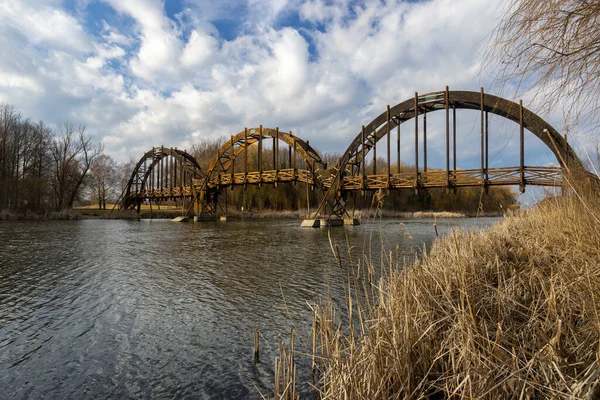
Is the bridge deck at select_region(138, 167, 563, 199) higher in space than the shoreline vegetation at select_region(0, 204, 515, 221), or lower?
higher

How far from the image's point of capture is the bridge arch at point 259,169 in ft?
95.8

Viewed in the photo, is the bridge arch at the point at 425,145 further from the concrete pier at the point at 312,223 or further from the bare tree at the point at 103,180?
the bare tree at the point at 103,180

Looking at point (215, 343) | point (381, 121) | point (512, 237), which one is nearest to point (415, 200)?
point (381, 121)

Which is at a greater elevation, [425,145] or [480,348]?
[425,145]

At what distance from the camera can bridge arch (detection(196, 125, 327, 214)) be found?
95.8 ft

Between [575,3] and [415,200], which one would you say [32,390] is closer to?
[575,3]

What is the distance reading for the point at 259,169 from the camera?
112 ft

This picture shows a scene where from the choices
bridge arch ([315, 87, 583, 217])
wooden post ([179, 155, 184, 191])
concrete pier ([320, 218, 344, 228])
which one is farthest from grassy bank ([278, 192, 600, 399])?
wooden post ([179, 155, 184, 191])

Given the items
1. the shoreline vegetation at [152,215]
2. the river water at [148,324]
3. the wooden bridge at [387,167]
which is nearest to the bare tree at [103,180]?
the shoreline vegetation at [152,215]

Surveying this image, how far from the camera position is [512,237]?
652cm

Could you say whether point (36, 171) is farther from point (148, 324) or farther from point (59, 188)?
point (148, 324)

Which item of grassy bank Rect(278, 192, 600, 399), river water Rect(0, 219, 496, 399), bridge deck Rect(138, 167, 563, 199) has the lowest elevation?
river water Rect(0, 219, 496, 399)

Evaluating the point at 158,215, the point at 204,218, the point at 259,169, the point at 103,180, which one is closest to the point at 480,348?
the point at 259,169

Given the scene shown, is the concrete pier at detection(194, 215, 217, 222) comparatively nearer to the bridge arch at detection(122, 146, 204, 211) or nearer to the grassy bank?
the bridge arch at detection(122, 146, 204, 211)
